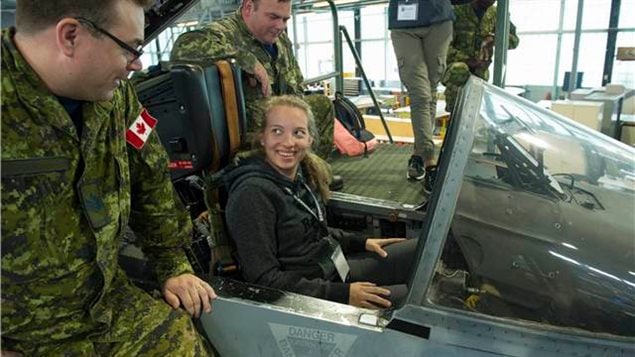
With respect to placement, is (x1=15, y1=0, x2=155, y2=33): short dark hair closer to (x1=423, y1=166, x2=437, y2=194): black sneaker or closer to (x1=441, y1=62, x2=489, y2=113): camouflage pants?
(x1=423, y1=166, x2=437, y2=194): black sneaker

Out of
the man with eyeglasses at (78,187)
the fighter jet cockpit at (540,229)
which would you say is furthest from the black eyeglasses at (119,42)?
the fighter jet cockpit at (540,229)

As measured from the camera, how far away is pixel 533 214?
45.3 inches

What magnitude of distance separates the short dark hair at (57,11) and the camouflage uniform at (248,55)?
748 millimetres

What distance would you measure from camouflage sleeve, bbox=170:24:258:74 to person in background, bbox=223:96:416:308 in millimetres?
422

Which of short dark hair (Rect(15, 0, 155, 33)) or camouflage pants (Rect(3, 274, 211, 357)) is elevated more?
short dark hair (Rect(15, 0, 155, 33))

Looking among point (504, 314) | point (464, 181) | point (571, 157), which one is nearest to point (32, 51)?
point (464, 181)

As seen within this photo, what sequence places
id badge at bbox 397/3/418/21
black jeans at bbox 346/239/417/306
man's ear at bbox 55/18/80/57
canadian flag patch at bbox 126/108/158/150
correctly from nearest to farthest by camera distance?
man's ear at bbox 55/18/80/57 → canadian flag patch at bbox 126/108/158/150 → black jeans at bbox 346/239/417/306 → id badge at bbox 397/3/418/21

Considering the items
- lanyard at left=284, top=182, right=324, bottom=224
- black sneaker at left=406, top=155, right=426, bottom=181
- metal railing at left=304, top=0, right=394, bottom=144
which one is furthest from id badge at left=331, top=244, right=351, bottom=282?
metal railing at left=304, top=0, right=394, bottom=144

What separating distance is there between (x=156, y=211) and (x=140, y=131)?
0.74ft

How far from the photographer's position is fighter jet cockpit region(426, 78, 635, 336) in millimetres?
1044

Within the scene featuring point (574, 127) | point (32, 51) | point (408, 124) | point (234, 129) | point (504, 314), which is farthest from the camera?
point (408, 124)

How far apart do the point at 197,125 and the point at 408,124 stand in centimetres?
448

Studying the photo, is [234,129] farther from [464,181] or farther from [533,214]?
[533,214]

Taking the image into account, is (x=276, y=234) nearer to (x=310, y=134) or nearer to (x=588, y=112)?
(x=310, y=134)
